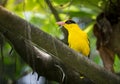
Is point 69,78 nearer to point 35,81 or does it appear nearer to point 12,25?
point 35,81

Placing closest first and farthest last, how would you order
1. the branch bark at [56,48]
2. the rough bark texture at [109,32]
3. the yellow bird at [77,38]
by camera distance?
the branch bark at [56,48] → the rough bark texture at [109,32] → the yellow bird at [77,38]

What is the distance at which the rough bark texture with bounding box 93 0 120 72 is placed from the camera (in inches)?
75.7

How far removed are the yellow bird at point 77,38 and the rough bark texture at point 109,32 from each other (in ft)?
1.84

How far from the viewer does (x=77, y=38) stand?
2.78 m

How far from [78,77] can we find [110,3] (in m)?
0.49

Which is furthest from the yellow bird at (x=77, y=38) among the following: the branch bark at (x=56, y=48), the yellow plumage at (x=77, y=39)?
the branch bark at (x=56, y=48)

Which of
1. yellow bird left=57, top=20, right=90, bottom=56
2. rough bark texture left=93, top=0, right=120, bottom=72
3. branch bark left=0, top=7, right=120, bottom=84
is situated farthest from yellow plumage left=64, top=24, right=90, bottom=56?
branch bark left=0, top=7, right=120, bottom=84

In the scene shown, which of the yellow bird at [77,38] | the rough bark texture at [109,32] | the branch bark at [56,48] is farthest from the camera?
the yellow bird at [77,38]

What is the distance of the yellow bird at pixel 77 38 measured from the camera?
8.68 ft

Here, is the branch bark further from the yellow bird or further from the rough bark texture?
the yellow bird

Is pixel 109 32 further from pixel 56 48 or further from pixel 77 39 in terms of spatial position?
pixel 77 39

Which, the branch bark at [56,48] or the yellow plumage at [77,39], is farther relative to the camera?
the yellow plumage at [77,39]

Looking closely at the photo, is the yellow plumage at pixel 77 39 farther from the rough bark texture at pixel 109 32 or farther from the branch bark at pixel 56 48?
the branch bark at pixel 56 48

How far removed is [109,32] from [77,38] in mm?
817
